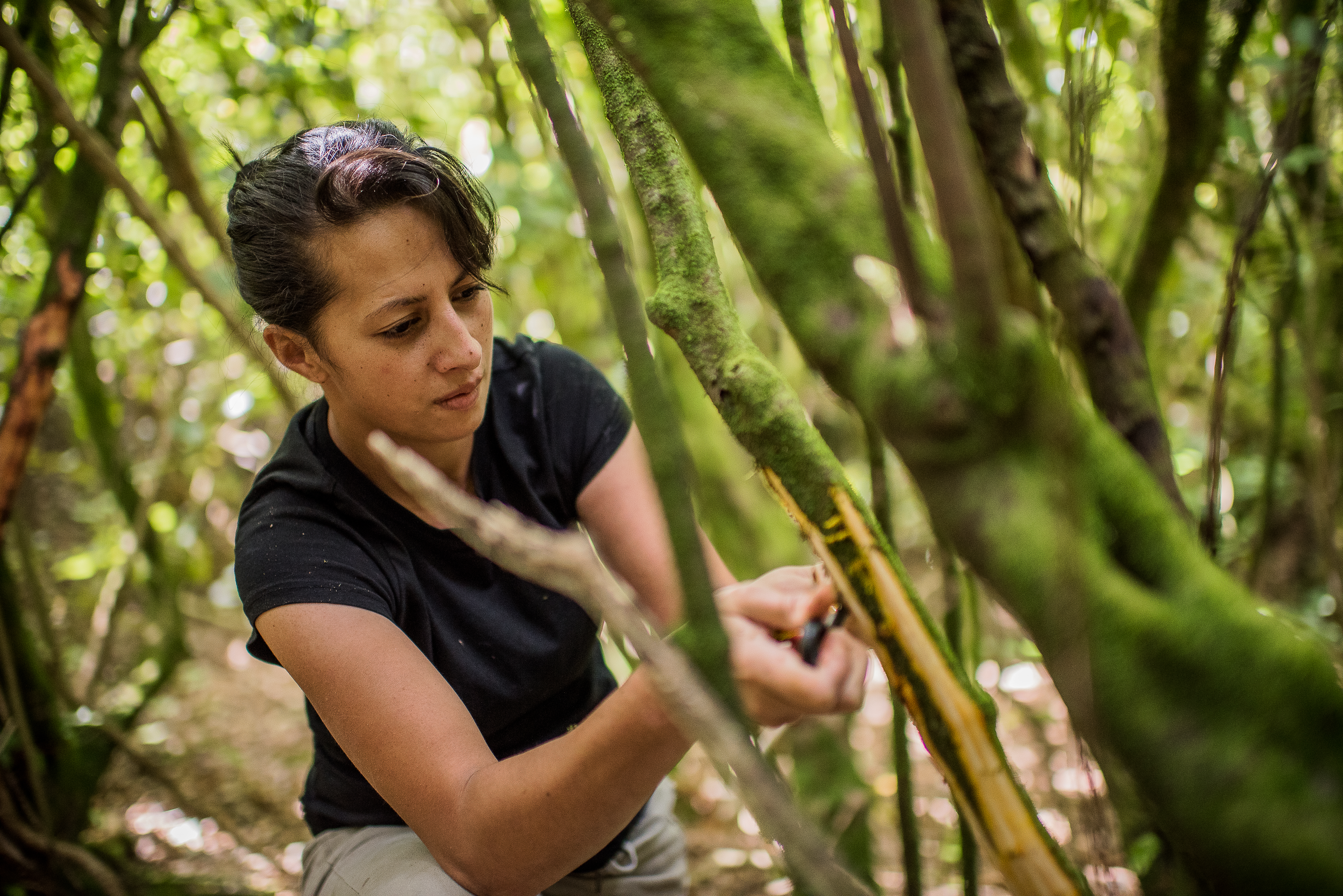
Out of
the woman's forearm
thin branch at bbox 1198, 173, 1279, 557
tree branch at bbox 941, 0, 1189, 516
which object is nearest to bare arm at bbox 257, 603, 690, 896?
the woman's forearm

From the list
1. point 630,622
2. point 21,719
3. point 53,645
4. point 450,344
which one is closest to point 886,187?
point 630,622

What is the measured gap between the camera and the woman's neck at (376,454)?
1245mm

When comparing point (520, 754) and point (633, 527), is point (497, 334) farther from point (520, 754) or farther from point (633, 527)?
point (520, 754)

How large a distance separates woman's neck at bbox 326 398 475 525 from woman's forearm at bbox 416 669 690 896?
50 cm

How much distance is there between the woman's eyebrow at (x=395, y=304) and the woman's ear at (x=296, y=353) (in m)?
0.15

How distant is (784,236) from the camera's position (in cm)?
63

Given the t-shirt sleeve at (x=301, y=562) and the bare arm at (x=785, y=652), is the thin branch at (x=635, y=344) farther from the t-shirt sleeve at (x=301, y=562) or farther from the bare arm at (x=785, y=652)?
the t-shirt sleeve at (x=301, y=562)

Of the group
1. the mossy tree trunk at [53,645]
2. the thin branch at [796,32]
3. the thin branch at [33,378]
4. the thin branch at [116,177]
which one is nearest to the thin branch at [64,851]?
the mossy tree trunk at [53,645]

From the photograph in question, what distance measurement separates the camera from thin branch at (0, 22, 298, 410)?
157cm

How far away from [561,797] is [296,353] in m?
0.76

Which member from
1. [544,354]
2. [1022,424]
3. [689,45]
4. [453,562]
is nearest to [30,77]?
[544,354]

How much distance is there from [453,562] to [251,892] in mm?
1334

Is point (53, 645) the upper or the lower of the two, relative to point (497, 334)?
lower

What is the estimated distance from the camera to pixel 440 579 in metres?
1.25
